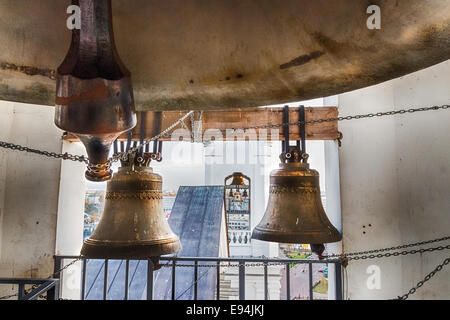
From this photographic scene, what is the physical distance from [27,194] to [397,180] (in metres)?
2.44

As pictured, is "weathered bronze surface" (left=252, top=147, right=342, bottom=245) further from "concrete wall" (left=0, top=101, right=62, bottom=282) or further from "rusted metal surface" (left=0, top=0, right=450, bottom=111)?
"concrete wall" (left=0, top=101, right=62, bottom=282)

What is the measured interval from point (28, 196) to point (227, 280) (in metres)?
4.49

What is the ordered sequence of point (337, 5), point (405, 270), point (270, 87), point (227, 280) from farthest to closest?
point (227, 280)
point (405, 270)
point (270, 87)
point (337, 5)

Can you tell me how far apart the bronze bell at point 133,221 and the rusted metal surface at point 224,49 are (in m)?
0.65

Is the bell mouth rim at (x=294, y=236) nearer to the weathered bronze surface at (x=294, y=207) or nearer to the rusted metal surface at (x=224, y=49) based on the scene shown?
the weathered bronze surface at (x=294, y=207)

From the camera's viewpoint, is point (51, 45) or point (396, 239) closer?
point (51, 45)

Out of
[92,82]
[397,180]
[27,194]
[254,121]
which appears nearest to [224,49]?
[92,82]

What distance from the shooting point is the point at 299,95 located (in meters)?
Result: 0.67

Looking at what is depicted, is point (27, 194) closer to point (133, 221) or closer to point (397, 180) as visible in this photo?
point (133, 221)

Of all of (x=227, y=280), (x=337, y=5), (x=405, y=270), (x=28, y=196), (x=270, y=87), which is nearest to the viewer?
(x=337, y=5)
